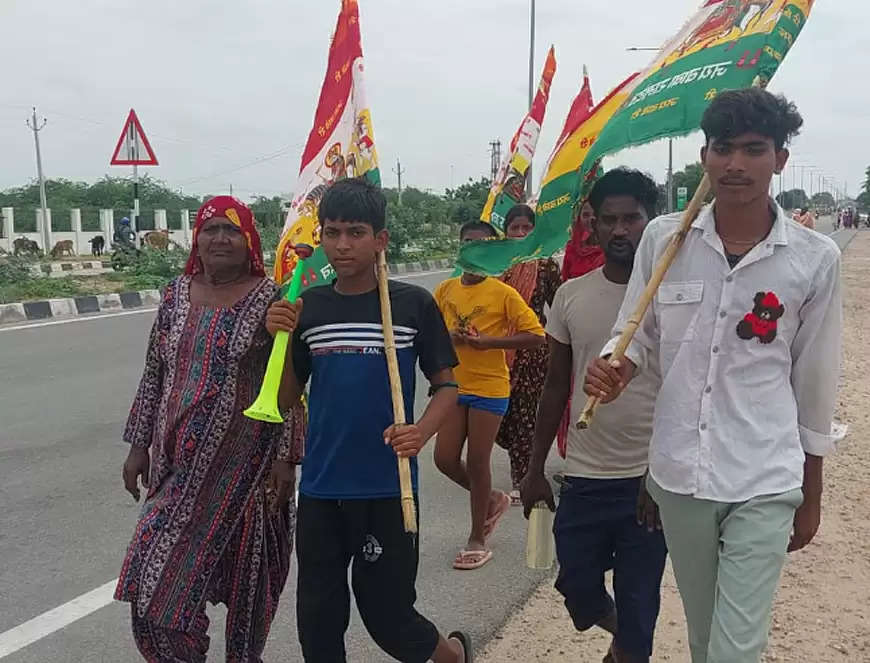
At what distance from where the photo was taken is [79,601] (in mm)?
3654

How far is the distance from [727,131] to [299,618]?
180cm

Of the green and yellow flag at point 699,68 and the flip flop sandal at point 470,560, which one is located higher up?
the green and yellow flag at point 699,68

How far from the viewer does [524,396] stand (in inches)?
195

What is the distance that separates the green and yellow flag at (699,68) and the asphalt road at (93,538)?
180 cm

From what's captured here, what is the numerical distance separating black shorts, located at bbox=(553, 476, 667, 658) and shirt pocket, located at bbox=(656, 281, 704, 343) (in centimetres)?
69

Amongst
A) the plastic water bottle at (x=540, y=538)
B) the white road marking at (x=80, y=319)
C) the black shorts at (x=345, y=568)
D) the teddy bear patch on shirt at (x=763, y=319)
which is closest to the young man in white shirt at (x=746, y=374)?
the teddy bear patch on shirt at (x=763, y=319)

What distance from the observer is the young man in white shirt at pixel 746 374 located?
212 cm

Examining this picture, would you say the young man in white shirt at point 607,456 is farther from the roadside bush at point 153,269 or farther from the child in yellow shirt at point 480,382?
the roadside bush at point 153,269

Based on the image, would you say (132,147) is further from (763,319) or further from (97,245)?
(97,245)

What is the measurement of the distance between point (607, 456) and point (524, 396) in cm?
218

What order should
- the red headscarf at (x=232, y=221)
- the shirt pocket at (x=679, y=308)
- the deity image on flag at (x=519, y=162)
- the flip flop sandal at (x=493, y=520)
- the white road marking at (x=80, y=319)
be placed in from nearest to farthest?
the shirt pocket at (x=679, y=308)
the red headscarf at (x=232, y=221)
the flip flop sandal at (x=493, y=520)
the deity image on flag at (x=519, y=162)
the white road marking at (x=80, y=319)

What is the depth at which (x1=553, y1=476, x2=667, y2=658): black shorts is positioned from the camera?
276cm

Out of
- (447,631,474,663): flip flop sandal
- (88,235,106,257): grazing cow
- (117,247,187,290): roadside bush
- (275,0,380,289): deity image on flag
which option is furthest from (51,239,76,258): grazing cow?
(447,631,474,663): flip flop sandal

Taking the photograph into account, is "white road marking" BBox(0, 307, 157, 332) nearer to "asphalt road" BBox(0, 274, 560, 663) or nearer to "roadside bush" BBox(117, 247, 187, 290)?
"roadside bush" BBox(117, 247, 187, 290)
